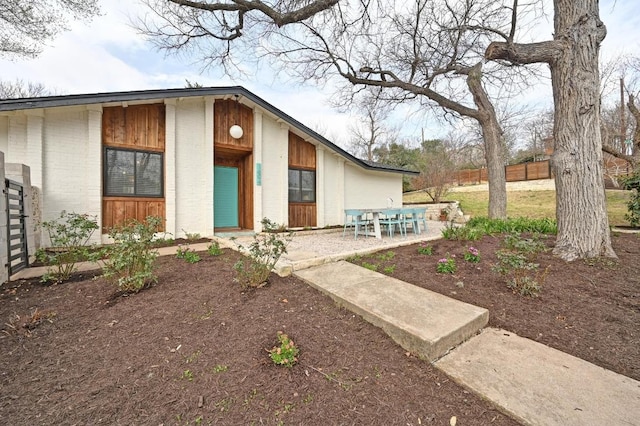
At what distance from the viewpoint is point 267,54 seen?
29.7ft

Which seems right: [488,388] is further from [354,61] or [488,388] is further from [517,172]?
[517,172]

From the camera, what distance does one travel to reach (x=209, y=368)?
5.79 feet

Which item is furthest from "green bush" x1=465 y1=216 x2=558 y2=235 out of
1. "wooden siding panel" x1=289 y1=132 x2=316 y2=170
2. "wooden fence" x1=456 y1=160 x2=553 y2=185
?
"wooden fence" x1=456 y1=160 x2=553 y2=185

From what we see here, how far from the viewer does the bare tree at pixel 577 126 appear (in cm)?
400

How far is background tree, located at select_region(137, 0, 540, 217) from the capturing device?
716cm

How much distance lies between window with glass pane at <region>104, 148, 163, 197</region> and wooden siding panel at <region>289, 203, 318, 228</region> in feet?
12.8

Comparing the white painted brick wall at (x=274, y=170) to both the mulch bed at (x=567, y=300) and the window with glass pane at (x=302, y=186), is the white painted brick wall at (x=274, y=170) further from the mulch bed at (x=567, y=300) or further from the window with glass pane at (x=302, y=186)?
the mulch bed at (x=567, y=300)

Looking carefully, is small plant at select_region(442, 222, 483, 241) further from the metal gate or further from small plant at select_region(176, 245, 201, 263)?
the metal gate

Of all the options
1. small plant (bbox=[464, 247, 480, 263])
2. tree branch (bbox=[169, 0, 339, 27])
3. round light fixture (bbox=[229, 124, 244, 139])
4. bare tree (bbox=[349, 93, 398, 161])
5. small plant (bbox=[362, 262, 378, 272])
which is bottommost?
small plant (bbox=[362, 262, 378, 272])

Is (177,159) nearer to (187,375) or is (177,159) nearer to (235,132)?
(235,132)

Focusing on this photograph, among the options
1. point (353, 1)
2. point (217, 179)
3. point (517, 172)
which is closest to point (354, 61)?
point (353, 1)

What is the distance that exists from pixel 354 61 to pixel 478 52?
462cm

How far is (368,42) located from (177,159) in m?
8.04

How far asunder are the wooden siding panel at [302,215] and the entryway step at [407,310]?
522 centimetres
